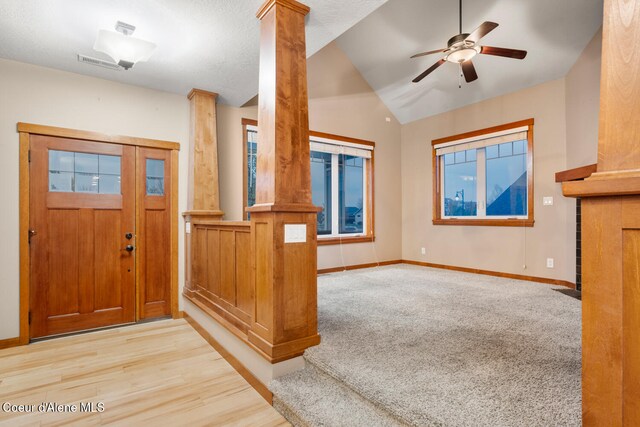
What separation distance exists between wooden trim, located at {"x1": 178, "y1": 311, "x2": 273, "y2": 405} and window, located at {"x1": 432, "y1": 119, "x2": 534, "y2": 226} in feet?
13.7

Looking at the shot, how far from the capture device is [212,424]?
1.93m

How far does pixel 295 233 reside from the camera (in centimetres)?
222

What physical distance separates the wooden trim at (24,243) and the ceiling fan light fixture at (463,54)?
4.42m

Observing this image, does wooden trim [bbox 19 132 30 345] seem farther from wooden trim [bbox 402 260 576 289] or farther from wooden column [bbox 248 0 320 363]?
wooden trim [bbox 402 260 576 289]

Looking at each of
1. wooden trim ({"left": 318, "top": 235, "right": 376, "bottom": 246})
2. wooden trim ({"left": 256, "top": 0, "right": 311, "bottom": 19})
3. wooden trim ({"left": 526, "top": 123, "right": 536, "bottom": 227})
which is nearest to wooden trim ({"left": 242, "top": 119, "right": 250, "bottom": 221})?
wooden trim ({"left": 318, "top": 235, "right": 376, "bottom": 246})

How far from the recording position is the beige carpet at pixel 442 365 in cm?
152

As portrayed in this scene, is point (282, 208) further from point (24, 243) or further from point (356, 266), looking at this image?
point (356, 266)

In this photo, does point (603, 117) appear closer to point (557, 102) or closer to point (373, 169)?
point (557, 102)

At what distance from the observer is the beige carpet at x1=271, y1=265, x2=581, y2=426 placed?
4.99 feet

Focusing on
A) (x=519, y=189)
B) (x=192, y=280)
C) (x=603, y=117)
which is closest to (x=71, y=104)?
(x=192, y=280)

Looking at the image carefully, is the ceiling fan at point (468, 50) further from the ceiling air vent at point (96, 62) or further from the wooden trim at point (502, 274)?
the ceiling air vent at point (96, 62)

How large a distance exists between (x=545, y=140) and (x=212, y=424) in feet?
16.7

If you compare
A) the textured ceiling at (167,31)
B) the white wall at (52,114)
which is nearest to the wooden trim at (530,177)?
the textured ceiling at (167,31)

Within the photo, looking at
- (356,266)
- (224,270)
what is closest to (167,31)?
(224,270)
